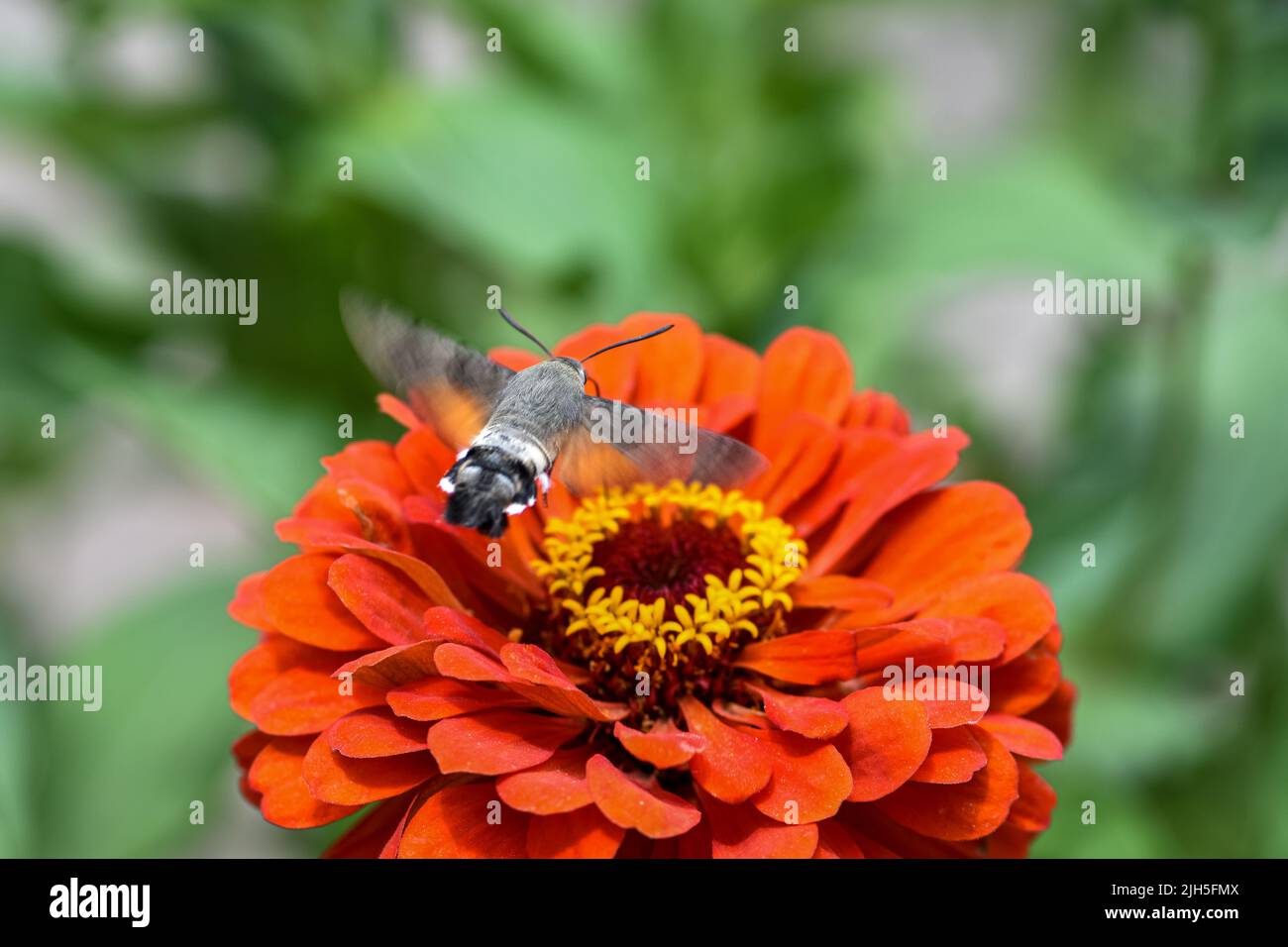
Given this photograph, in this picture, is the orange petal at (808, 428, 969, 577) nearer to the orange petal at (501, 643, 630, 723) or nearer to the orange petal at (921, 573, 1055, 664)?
the orange petal at (921, 573, 1055, 664)

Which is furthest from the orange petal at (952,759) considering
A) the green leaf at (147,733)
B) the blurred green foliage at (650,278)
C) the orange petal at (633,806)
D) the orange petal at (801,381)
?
the green leaf at (147,733)

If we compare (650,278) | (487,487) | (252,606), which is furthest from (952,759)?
(650,278)

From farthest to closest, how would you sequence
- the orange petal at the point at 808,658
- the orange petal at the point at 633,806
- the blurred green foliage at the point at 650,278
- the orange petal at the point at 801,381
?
the blurred green foliage at the point at 650,278, the orange petal at the point at 801,381, the orange petal at the point at 808,658, the orange petal at the point at 633,806

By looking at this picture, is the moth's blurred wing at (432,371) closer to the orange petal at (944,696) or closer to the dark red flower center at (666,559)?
the dark red flower center at (666,559)

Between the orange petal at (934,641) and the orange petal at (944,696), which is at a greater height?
the orange petal at (934,641)

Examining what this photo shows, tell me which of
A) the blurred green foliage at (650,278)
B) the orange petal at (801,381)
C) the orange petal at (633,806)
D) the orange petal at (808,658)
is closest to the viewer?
the orange petal at (633,806)

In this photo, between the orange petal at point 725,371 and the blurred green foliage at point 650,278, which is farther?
the blurred green foliage at point 650,278
